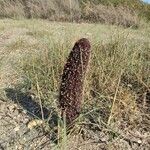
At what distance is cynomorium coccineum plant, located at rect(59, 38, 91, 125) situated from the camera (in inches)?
107

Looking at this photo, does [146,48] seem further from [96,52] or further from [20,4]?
[20,4]

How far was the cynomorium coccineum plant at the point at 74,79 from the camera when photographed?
2715mm

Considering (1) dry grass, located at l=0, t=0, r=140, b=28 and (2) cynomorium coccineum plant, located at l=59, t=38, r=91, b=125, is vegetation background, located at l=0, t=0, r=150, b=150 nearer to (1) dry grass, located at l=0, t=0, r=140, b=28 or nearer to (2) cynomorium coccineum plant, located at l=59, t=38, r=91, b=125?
(2) cynomorium coccineum plant, located at l=59, t=38, r=91, b=125

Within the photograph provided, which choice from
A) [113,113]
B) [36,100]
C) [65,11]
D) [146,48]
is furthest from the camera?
[65,11]

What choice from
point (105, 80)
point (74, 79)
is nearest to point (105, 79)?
point (105, 80)

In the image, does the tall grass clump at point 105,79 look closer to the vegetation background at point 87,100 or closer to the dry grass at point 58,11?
the vegetation background at point 87,100

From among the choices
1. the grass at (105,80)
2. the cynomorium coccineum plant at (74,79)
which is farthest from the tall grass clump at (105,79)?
the cynomorium coccineum plant at (74,79)

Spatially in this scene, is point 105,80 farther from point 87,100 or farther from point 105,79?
point 87,100

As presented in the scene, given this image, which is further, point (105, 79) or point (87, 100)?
point (105, 79)

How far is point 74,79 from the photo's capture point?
2.74 m

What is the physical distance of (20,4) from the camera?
1006 cm

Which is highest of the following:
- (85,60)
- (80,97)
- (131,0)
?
(85,60)

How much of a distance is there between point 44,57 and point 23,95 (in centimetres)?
54

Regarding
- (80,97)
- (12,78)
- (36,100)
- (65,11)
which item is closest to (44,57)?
(12,78)
